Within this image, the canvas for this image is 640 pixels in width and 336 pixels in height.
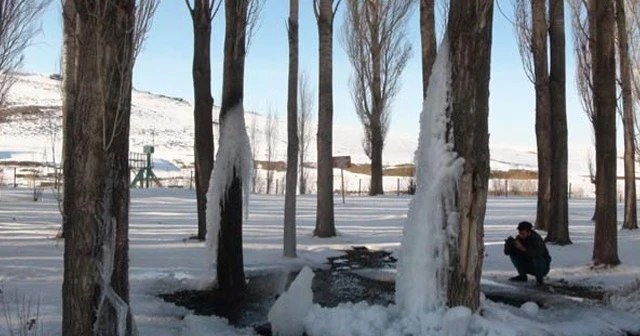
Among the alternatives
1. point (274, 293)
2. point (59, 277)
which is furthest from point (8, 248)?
point (274, 293)

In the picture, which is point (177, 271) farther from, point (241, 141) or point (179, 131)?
point (179, 131)

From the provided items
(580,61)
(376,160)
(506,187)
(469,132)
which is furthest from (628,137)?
(506,187)

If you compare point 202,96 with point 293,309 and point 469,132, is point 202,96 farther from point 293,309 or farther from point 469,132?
point 469,132

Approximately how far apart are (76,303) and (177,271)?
5.66m

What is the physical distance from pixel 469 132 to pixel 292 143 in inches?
242

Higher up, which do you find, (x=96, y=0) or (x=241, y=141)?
(x=96, y=0)

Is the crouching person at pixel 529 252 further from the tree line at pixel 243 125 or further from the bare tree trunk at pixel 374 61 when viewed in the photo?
the bare tree trunk at pixel 374 61

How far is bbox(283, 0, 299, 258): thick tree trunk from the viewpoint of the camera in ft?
38.8

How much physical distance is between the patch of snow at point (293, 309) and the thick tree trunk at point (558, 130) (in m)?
8.67

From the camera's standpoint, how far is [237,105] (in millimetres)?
8680

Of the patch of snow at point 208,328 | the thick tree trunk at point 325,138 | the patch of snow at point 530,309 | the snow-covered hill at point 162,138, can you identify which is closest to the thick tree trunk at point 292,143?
the thick tree trunk at point 325,138

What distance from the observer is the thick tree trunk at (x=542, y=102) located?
1541 centimetres

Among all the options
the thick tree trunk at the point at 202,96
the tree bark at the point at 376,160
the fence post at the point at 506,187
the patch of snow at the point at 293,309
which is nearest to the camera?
the patch of snow at the point at 293,309

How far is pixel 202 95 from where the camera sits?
13500 millimetres
